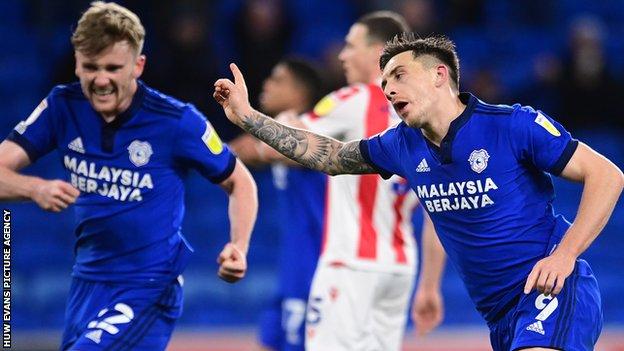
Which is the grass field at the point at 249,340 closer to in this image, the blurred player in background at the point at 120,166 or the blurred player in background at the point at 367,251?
the blurred player in background at the point at 367,251

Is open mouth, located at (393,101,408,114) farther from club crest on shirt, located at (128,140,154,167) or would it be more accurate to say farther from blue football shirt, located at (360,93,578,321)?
club crest on shirt, located at (128,140,154,167)

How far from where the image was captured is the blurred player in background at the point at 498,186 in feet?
15.6

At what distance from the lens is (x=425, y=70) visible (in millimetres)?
5008

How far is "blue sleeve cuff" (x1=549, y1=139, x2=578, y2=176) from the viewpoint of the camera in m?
4.77

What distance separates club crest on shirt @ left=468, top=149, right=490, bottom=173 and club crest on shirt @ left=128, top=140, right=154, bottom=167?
1.51 meters

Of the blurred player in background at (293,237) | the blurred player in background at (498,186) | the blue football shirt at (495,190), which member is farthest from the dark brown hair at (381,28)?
the blue football shirt at (495,190)

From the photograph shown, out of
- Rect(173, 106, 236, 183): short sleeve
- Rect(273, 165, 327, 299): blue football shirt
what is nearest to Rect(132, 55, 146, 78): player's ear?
Rect(173, 106, 236, 183): short sleeve

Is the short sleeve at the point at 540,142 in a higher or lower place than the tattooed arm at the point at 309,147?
higher

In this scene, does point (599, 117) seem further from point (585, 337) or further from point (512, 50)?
point (585, 337)

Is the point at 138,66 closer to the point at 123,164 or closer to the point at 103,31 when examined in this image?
the point at 103,31

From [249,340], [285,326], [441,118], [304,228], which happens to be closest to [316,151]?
[441,118]

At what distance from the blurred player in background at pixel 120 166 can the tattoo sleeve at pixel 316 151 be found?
1.20 feet

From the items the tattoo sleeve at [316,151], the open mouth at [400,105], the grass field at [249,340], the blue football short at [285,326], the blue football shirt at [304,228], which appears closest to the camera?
the open mouth at [400,105]

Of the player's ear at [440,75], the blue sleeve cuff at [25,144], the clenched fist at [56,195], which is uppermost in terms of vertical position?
the player's ear at [440,75]
